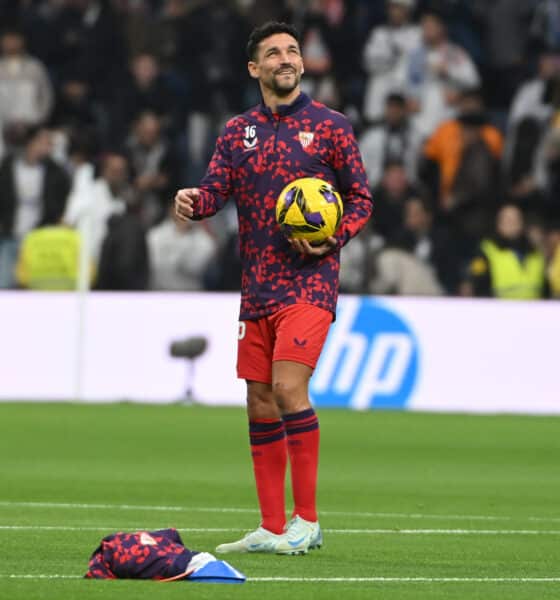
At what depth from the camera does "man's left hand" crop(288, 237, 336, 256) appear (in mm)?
9594

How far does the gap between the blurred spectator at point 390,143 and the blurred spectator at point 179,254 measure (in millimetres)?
2455

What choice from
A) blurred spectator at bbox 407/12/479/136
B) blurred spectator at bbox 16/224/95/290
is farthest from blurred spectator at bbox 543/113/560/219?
blurred spectator at bbox 16/224/95/290

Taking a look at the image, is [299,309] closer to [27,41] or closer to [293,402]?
[293,402]

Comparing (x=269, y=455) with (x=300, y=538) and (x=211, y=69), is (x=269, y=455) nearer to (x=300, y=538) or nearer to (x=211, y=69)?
(x=300, y=538)

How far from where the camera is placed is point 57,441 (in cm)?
1720

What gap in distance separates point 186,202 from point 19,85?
16.6 metres

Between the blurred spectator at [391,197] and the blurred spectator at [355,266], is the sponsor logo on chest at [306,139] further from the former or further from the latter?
the blurred spectator at [391,197]

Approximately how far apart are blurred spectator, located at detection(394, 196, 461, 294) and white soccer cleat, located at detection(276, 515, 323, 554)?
12.4m

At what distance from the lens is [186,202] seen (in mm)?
9773

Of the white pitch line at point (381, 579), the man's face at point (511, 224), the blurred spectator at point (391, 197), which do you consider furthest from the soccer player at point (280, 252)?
the blurred spectator at point (391, 197)

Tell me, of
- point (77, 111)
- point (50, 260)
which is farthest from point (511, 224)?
point (77, 111)

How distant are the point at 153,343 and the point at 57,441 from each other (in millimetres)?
4417

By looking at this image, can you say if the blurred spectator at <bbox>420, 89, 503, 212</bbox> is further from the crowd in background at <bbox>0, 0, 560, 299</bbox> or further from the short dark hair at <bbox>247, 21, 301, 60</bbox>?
the short dark hair at <bbox>247, 21, 301, 60</bbox>

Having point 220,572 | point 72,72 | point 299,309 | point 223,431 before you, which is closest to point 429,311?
point 223,431
